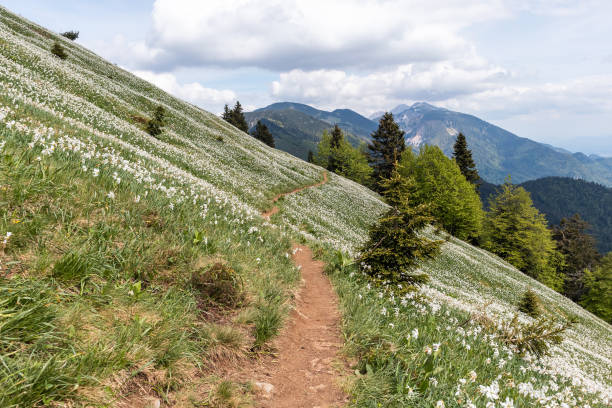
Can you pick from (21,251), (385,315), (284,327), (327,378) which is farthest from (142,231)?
(385,315)

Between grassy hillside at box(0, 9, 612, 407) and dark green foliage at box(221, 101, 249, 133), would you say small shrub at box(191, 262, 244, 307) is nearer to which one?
grassy hillside at box(0, 9, 612, 407)

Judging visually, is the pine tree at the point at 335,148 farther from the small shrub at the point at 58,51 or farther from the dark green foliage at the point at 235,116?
the small shrub at the point at 58,51

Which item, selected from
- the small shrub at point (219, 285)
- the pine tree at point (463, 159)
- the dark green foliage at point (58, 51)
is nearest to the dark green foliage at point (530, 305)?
the small shrub at point (219, 285)

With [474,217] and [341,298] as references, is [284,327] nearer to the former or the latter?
[341,298]

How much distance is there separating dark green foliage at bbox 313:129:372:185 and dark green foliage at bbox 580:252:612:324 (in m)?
52.3

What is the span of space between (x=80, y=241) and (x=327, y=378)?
13.7 ft

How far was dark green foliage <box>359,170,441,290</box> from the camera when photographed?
380 inches

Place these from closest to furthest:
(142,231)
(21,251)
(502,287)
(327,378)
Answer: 1. (21,251)
2. (327,378)
3. (142,231)
4. (502,287)

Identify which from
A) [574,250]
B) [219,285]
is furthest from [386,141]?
[219,285]

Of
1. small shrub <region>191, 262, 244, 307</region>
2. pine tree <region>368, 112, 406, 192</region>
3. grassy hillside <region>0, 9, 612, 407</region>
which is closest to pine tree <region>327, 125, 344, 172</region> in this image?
pine tree <region>368, 112, 406, 192</region>

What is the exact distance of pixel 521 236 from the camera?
187 feet

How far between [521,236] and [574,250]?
35.1 m

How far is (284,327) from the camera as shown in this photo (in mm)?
5680

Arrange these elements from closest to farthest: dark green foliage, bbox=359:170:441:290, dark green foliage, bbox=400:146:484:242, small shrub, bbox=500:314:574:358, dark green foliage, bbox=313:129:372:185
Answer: small shrub, bbox=500:314:574:358, dark green foliage, bbox=359:170:441:290, dark green foliage, bbox=400:146:484:242, dark green foliage, bbox=313:129:372:185
